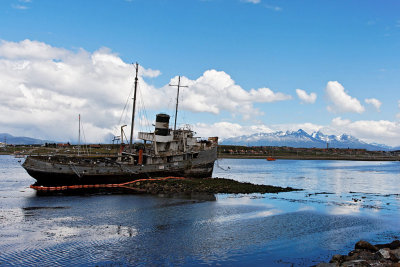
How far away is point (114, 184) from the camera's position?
49.6m

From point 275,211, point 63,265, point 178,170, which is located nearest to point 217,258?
point 63,265

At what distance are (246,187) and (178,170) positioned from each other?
35.5ft

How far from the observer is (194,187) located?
47656 mm

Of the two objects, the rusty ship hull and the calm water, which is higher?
the rusty ship hull

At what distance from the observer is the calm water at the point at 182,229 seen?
19.1 meters

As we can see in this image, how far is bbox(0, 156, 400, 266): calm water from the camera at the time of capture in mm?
19125

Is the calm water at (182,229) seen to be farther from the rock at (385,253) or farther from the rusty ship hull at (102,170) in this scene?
the rusty ship hull at (102,170)

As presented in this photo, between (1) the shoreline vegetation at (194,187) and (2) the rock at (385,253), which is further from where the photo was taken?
(1) the shoreline vegetation at (194,187)

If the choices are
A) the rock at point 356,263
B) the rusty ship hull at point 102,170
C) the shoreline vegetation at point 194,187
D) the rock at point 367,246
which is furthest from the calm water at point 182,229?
the shoreline vegetation at point 194,187

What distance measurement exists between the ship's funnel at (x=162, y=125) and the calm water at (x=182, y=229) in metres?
14.0

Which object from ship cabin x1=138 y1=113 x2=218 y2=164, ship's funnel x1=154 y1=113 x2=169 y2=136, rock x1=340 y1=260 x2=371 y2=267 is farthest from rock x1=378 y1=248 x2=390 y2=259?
ship's funnel x1=154 y1=113 x2=169 y2=136

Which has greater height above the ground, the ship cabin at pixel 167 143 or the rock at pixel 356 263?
the ship cabin at pixel 167 143

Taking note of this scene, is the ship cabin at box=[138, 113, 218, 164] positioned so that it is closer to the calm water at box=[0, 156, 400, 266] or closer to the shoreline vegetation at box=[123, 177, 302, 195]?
the shoreline vegetation at box=[123, 177, 302, 195]

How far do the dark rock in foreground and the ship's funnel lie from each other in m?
7.69
